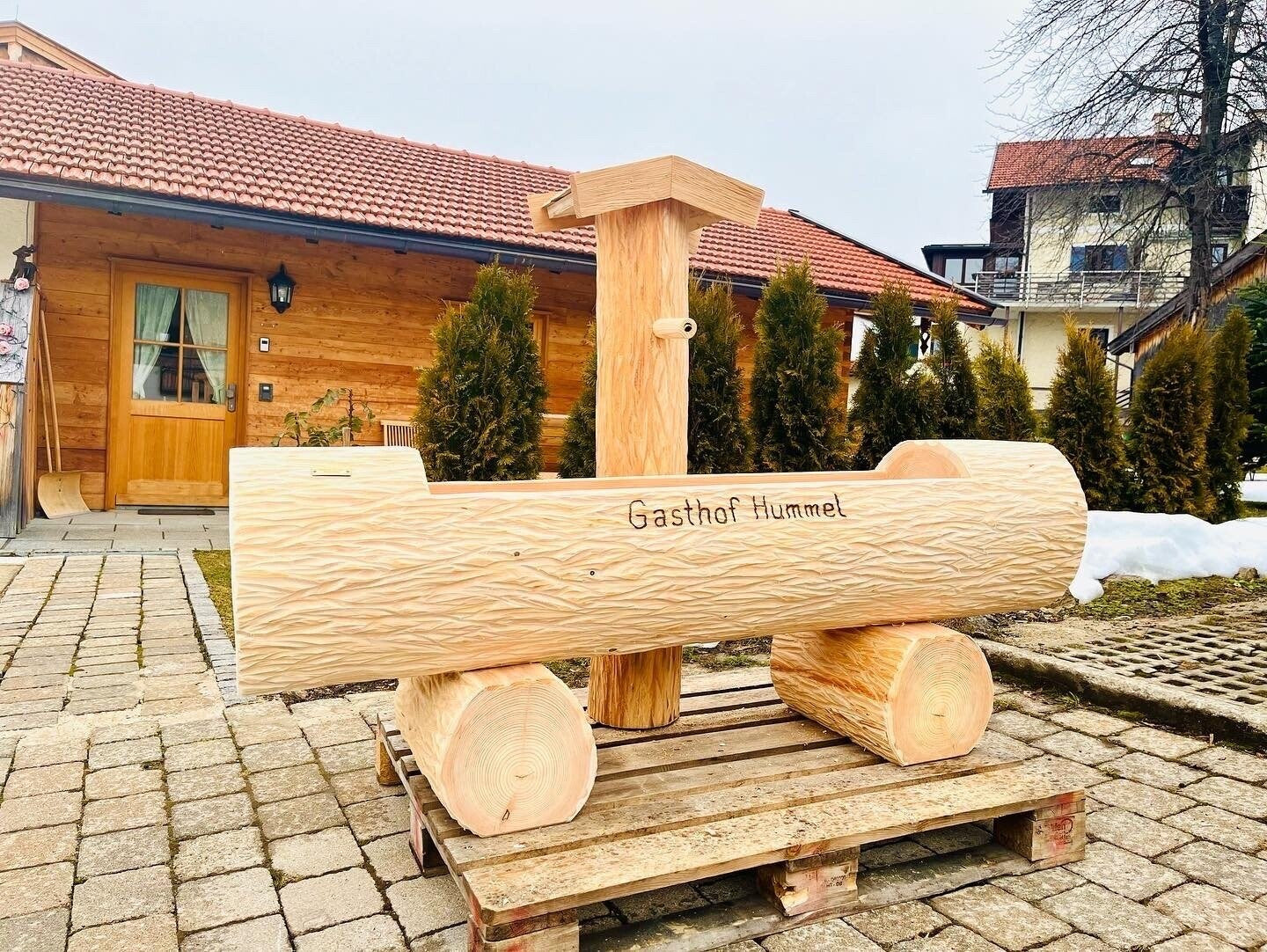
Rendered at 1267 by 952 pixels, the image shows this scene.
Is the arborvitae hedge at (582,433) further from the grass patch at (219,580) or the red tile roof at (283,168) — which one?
the red tile roof at (283,168)

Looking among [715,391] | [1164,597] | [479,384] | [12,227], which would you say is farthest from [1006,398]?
[12,227]

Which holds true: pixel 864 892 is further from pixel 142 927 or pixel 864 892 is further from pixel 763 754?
pixel 142 927

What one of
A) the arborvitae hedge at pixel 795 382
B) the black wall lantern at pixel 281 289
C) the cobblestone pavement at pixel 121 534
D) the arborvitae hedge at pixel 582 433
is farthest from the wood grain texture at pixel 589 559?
the black wall lantern at pixel 281 289

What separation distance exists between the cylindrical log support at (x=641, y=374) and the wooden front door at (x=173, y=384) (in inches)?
289

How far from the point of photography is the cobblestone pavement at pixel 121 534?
6.55m

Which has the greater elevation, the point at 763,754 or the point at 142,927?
the point at 763,754

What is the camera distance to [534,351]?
6160 mm

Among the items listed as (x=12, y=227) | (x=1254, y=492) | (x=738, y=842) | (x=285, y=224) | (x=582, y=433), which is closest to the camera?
(x=738, y=842)

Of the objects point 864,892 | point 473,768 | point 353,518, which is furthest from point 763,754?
point 353,518

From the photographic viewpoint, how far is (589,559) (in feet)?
6.84

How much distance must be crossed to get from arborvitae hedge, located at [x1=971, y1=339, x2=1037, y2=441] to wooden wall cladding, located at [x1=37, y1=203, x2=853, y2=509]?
174 inches

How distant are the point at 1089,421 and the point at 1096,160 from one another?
760cm

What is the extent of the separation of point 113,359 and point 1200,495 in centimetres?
1077

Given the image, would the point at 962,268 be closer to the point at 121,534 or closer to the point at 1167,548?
the point at 1167,548
